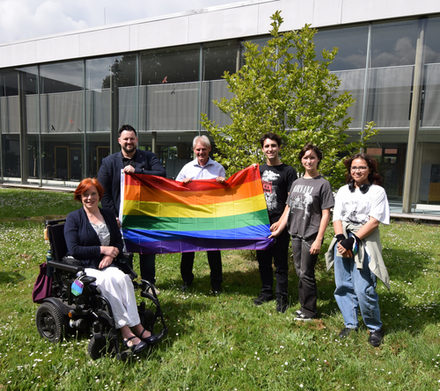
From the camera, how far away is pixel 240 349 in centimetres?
359

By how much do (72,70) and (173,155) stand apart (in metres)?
6.95

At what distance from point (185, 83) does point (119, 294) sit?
12.2m

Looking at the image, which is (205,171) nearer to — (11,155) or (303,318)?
(303,318)

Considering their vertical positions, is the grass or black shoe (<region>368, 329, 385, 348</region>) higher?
black shoe (<region>368, 329, 385, 348</region>)

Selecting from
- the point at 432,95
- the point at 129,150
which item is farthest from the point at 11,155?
the point at 432,95

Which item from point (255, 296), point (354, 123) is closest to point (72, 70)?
point (354, 123)

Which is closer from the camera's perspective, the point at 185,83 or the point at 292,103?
the point at 292,103

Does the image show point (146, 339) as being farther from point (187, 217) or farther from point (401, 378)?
point (401, 378)

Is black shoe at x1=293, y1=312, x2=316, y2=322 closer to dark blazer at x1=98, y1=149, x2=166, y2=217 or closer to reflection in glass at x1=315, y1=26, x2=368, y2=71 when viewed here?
dark blazer at x1=98, y1=149, x2=166, y2=217

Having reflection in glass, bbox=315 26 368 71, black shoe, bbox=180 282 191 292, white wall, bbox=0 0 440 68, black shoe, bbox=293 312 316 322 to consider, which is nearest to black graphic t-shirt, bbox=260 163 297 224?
black shoe, bbox=293 312 316 322

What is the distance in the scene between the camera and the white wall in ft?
36.0

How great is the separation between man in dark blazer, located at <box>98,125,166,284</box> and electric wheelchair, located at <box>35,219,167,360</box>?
34.9 inches

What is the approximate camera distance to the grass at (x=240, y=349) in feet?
9.82

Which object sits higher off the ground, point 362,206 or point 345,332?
point 362,206
